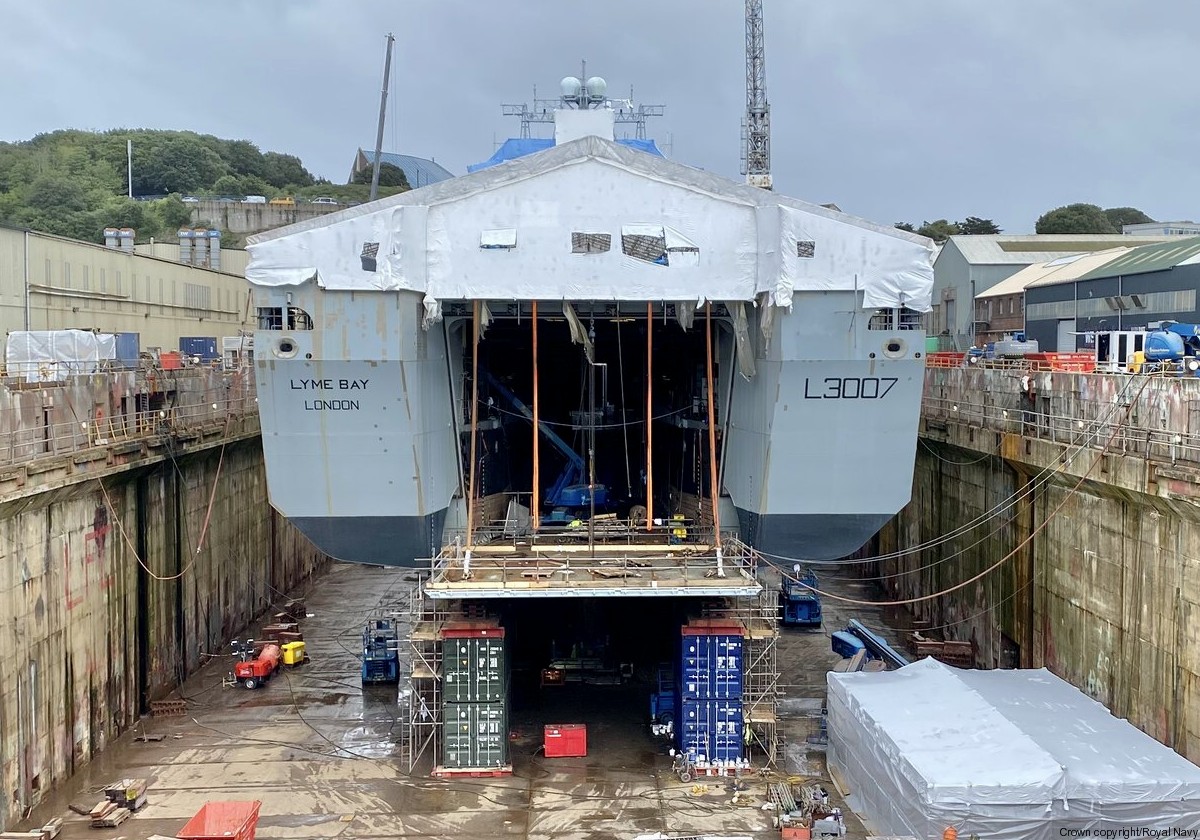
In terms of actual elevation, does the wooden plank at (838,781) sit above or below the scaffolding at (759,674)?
below

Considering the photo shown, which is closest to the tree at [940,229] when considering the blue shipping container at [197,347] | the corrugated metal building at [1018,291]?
the corrugated metal building at [1018,291]

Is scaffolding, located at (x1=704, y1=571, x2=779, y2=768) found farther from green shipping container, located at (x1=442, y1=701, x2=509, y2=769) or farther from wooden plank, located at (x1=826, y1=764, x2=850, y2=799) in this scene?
green shipping container, located at (x1=442, y1=701, x2=509, y2=769)

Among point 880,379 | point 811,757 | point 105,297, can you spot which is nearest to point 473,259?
point 880,379

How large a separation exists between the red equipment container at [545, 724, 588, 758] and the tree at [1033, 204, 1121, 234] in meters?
73.7

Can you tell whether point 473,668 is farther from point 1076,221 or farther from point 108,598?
point 1076,221

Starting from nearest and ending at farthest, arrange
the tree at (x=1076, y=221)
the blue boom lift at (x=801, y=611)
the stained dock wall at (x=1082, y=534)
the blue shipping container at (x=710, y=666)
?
the stained dock wall at (x=1082, y=534), the blue shipping container at (x=710, y=666), the blue boom lift at (x=801, y=611), the tree at (x=1076, y=221)

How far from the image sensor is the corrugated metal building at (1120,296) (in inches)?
1181

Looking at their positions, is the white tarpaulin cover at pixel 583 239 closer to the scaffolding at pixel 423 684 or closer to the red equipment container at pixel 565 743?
the scaffolding at pixel 423 684

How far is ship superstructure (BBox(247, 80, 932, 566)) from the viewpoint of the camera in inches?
691

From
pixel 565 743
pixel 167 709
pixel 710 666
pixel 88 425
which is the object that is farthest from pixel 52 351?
pixel 710 666

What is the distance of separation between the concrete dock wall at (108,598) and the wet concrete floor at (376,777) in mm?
728

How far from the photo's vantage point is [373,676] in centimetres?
2272

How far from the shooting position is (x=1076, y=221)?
266 ft

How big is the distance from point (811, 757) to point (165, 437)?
13.8 meters
